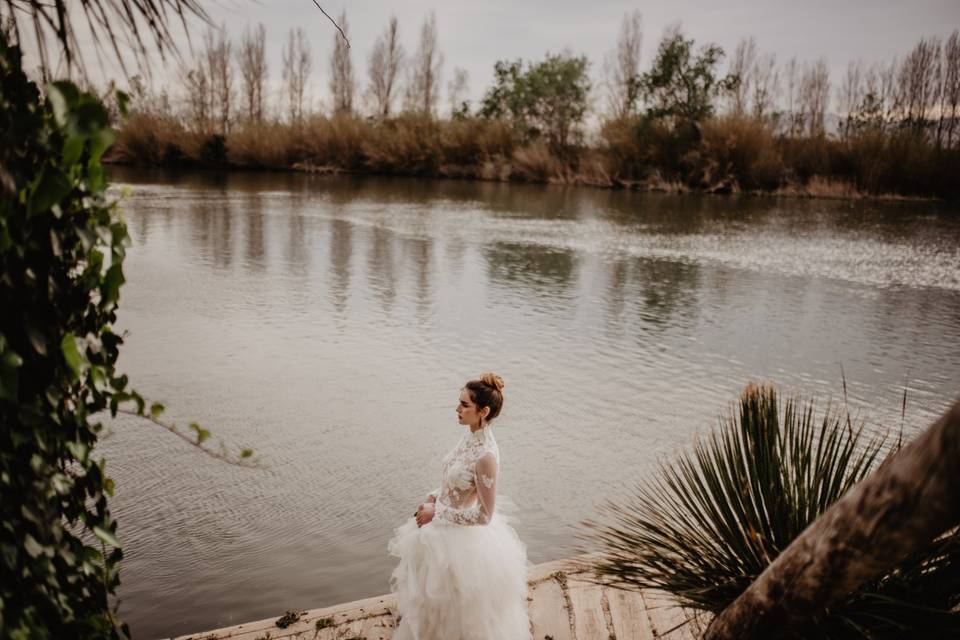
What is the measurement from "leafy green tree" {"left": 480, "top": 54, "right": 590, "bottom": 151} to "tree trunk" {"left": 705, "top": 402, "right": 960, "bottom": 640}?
40260mm

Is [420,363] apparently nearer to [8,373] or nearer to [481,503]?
[481,503]

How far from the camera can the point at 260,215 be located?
19.5 m

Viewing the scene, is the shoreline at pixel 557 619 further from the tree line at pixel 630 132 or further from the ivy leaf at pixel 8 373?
the tree line at pixel 630 132

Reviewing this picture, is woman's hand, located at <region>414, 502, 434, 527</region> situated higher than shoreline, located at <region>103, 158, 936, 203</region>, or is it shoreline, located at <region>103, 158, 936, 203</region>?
shoreline, located at <region>103, 158, 936, 203</region>

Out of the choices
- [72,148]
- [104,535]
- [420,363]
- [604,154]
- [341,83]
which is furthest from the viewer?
[341,83]

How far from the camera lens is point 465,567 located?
2.80 metres

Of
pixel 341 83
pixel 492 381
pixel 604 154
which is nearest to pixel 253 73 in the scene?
pixel 341 83

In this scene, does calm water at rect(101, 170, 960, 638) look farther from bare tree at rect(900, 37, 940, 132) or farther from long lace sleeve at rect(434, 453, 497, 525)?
bare tree at rect(900, 37, 940, 132)

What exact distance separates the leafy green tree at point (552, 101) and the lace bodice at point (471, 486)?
39010 millimetres

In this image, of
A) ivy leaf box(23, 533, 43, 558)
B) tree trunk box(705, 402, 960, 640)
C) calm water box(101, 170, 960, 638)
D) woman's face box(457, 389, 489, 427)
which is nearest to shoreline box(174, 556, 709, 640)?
calm water box(101, 170, 960, 638)

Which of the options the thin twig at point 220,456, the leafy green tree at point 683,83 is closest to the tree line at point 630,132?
the leafy green tree at point 683,83

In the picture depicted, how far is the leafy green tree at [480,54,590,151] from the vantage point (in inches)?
1615

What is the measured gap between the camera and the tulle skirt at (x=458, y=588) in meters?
2.79

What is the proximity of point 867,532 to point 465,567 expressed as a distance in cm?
181
